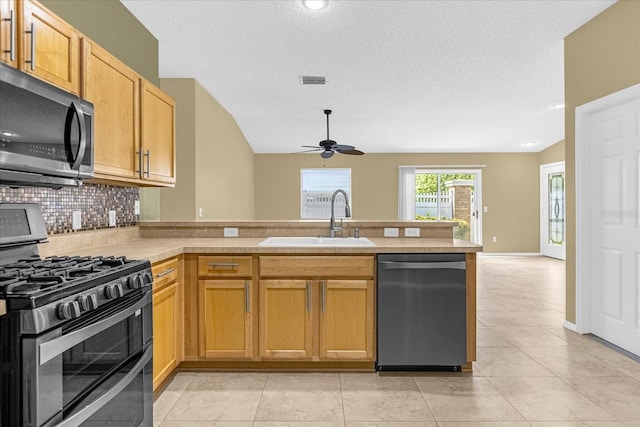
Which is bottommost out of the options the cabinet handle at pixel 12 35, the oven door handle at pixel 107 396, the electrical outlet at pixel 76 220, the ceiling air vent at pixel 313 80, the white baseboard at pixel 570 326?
the white baseboard at pixel 570 326

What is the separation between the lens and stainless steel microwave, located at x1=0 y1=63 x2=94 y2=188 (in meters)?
1.49

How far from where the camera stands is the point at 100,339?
61.6 inches

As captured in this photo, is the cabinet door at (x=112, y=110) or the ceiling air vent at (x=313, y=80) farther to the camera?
the ceiling air vent at (x=313, y=80)

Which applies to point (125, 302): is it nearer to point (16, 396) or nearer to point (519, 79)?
point (16, 396)

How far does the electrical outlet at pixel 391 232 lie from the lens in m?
3.23

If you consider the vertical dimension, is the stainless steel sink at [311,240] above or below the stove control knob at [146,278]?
above

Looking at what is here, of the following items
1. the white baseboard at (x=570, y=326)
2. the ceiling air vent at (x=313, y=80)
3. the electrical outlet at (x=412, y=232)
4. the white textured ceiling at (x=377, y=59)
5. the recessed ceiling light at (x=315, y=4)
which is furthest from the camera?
the ceiling air vent at (x=313, y=80)

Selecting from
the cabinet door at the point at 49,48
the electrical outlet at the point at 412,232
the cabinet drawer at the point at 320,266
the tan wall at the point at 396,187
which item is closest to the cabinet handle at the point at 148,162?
the cabinet door at the point at 49,48

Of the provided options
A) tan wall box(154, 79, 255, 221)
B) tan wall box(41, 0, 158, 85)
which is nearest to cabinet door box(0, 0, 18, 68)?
tan wall box(41, 0, 158, 85)

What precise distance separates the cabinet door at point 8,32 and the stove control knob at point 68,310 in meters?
0.95

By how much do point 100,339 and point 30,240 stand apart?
0.72 meters

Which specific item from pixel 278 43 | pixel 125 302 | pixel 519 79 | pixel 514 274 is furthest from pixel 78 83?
pixel 514 274

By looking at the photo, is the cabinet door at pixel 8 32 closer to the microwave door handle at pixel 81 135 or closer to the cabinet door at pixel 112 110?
the microwave door handle at pixel 81 135

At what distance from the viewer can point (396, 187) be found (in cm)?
904
